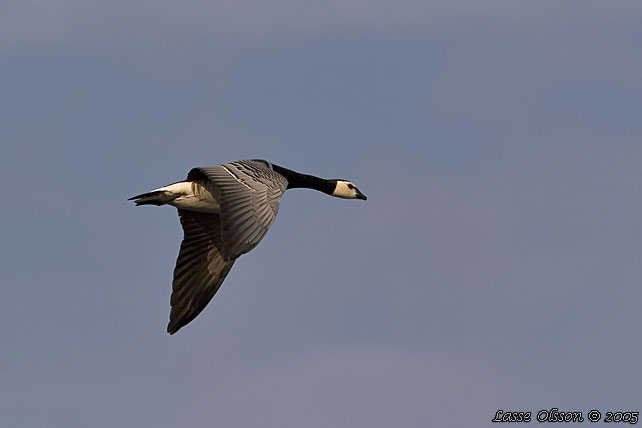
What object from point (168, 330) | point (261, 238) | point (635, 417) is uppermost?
point (261, 238)

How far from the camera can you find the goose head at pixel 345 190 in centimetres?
2745

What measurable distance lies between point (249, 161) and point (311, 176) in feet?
15.4

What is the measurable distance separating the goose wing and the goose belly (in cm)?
40

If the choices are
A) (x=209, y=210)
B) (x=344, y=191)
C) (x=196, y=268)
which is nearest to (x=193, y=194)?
(x=209, y=210)

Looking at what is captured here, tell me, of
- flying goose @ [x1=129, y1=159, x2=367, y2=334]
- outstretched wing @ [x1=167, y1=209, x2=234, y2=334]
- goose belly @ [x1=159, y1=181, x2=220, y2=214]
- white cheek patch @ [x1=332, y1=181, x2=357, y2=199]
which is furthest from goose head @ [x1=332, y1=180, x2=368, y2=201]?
goose belly @ [x1=159, y1=181, x2=220, y2=214]

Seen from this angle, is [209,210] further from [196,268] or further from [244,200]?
[244,200]

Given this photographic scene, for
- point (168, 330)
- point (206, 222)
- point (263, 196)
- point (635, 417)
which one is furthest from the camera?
point (206, 222)

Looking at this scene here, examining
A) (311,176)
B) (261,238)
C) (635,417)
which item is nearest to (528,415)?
(635,417)

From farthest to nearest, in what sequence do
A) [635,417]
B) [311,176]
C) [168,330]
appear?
[311,176], [168,330], [635,417]

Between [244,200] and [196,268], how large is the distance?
484cm

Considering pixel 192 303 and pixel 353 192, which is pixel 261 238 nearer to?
pixel 192 303

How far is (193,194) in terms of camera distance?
22250mm

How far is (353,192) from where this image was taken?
2764 centimetres

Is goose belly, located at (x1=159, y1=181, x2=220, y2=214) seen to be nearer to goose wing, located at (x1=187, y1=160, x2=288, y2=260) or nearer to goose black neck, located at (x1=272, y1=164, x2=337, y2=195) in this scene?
goose wing, located at (x1=187, y1=160, x2=288, y2=260)
